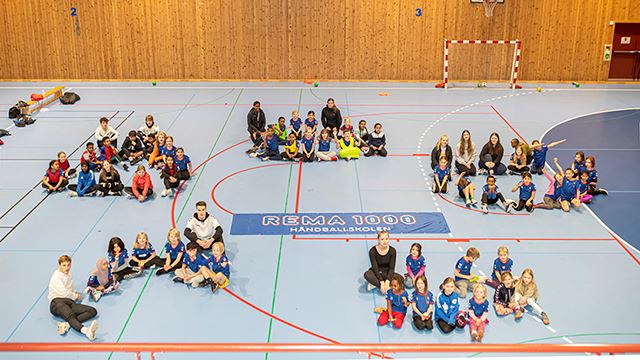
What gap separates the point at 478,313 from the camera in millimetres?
10750

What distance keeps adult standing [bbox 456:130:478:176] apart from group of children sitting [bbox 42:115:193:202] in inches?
268

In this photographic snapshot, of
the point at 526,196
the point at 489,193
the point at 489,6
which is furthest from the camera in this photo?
the point at 489,6

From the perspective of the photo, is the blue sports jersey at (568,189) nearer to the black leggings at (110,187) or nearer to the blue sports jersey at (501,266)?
the blue sports jersey at (501,266)

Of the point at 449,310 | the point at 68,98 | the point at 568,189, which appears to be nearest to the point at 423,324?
the point at 449,310

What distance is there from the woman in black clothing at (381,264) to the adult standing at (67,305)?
4.65 metres

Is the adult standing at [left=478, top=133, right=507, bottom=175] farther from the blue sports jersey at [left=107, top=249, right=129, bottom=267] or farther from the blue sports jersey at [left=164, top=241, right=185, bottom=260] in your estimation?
the blue sports jersey at [left=107, top=249, right=129, bottom=267]

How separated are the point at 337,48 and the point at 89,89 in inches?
380

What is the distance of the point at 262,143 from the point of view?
62.0 ft

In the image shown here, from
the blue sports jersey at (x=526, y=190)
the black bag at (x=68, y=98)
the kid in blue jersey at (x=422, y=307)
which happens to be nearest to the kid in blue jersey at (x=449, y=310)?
the kid in blue jersey at (x=422, y=307)

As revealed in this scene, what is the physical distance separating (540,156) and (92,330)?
1167 centimetres

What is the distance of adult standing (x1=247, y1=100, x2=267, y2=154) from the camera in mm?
19141

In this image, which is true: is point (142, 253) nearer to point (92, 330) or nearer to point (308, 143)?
point (92, 330)

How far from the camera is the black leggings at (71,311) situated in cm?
1095

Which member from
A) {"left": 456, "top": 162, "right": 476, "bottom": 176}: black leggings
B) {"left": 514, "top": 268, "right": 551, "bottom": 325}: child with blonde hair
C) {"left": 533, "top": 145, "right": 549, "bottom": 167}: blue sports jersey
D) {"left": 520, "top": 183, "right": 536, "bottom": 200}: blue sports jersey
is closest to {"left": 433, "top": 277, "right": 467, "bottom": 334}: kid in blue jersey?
{"left": 514, "top": 268, "right": 551, "bottom": 325}: child with blonde hair
